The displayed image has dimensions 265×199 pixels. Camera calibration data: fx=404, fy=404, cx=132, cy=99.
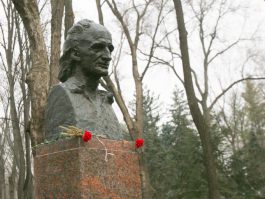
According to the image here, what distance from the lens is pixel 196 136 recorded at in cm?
1855

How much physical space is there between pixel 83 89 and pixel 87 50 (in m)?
0.50

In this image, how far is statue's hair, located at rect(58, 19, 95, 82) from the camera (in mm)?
5270

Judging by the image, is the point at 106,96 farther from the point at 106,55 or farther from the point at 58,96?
the point at 58,96

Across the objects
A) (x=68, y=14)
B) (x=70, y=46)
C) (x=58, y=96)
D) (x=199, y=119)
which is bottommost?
(x=58, y=96)

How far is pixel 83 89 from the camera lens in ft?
16.9

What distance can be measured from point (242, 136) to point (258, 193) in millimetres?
7576

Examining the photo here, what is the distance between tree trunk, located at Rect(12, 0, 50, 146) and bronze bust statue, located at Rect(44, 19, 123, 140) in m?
3.97

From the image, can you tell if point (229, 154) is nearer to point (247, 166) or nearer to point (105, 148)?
point (247, 166)

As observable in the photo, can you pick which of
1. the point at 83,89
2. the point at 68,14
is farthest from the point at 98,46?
the point at 68,14

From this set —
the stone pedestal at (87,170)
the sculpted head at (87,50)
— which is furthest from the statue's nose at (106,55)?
the stone pedestal at (87,170)

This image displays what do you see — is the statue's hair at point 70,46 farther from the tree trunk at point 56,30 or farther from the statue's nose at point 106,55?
the tree trunk at point 56,30

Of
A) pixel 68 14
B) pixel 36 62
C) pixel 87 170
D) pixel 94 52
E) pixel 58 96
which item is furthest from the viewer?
pixel 68 14

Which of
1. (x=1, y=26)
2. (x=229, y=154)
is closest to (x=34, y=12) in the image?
(x=1, y=26)

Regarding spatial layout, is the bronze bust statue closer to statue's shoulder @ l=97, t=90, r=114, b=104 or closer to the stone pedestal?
statue's shoulder @ l=97, t=90, r=114, b=104
